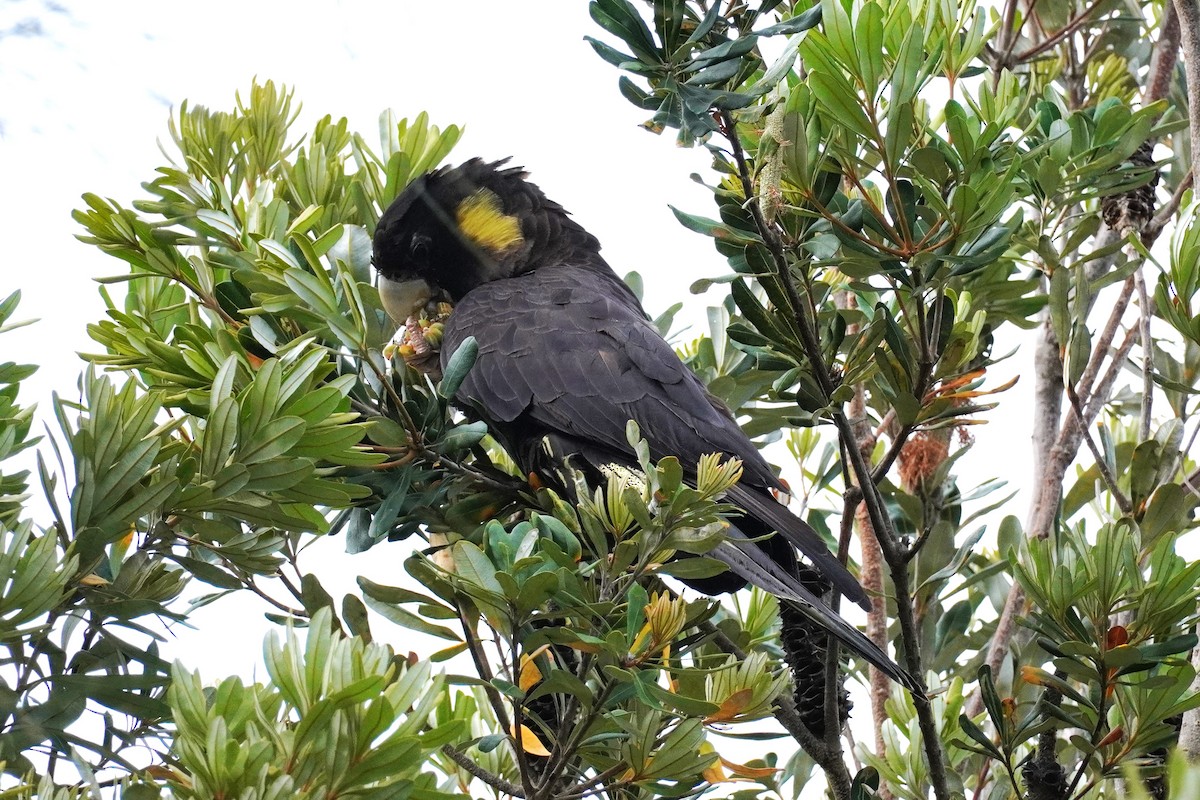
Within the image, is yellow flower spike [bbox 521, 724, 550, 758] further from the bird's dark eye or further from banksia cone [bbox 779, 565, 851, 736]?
Result: the bird's dark eye

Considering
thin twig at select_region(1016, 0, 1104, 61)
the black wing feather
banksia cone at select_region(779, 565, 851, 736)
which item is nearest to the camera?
banksia cone at select_region(779, 565, 851, 736)

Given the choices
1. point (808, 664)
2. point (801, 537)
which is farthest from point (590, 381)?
point (808, 664)

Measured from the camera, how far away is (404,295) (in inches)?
115

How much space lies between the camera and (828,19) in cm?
167

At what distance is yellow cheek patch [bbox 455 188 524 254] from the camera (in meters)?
2.94

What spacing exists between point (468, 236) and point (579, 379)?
75 cm

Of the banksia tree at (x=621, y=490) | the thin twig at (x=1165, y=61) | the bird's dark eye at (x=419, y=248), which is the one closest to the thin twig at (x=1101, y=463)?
the banksia tree at (x=621, y=490)

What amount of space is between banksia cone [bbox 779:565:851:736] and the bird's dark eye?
4.31ft

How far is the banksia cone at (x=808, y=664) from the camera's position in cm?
191

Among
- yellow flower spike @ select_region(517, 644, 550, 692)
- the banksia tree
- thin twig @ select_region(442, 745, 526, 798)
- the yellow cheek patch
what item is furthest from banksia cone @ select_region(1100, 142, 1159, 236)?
thin twig @ select_region(442, 745, 526, 798)

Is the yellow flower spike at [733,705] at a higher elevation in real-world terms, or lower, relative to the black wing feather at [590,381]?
lower

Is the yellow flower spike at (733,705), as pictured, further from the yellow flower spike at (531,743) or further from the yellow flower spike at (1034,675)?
the yellow flower spike at (1034,675)

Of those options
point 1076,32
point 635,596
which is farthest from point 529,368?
point 1076,32

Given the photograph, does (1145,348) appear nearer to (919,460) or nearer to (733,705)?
(919,460)
